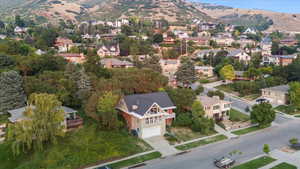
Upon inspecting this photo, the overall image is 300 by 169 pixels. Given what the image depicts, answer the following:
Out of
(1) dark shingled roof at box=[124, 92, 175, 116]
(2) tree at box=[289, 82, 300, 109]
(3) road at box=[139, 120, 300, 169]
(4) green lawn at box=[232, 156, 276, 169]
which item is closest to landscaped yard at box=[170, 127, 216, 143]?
(3) road at box=[139, 120, 300, 169]

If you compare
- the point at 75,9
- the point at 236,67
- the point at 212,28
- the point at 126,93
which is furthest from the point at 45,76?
the point at 75,9

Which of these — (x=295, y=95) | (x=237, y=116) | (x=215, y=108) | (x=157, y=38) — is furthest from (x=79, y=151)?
(x=157, y=38)

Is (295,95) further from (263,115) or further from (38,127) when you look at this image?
(38,127)

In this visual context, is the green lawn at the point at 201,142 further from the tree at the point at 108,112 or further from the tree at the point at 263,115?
the tree at the point at 108,112

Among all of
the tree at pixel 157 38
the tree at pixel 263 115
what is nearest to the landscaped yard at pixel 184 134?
the tree at pixel 263 115

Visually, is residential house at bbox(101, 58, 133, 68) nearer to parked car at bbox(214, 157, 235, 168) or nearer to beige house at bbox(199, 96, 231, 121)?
beige house at bbox(199, 96, 231, 121)

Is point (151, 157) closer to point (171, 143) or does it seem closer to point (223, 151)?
point (171, 143)
